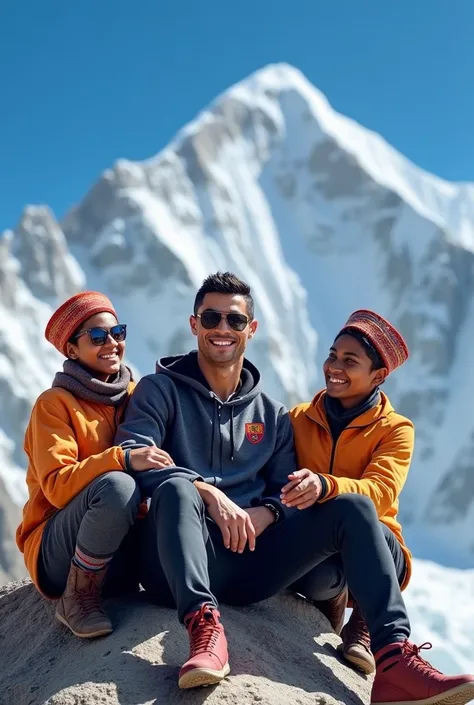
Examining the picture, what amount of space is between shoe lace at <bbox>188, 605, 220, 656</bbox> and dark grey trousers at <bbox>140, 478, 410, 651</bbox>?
→ 7 cm

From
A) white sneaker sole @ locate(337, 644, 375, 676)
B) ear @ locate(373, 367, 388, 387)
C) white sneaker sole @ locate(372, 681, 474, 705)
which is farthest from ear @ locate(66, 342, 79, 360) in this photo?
white sneaker sole @ locate(372, 681, 474, 705)

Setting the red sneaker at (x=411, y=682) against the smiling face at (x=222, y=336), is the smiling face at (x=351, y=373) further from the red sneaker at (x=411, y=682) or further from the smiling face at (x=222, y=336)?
the red sneaker at (x=411, y=682)

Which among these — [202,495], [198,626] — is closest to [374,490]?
[202,495]

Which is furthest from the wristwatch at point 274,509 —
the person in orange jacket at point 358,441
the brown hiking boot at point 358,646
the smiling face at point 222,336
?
the smiling face at point 222,336

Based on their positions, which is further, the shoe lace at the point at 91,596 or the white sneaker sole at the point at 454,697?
the shoe lace at the point at 91,596

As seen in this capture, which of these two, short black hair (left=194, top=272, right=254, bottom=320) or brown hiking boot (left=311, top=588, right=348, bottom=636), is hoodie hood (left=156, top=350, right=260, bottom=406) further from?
brown hiking boot (left=311, top=588, right=348, bottom=636)

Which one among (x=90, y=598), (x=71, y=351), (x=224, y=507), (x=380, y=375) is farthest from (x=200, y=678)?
(x=380, y=375)

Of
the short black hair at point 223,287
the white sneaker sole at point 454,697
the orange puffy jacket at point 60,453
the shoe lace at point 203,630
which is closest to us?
the white sneaker sole at point 454,697

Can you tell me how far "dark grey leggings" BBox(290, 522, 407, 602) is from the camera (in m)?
4.99

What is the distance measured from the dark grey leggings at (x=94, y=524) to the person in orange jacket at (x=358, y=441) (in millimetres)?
1108

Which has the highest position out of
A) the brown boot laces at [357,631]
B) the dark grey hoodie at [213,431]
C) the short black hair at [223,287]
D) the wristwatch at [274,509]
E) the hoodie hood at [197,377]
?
the short black hair at [223,287]

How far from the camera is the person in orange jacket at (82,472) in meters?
4.47

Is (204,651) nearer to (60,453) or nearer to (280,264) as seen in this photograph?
(60,453)

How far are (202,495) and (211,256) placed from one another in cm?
13531
